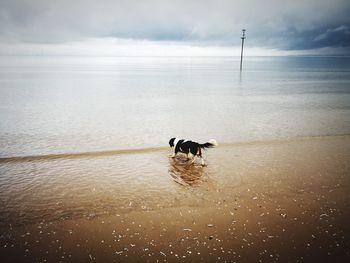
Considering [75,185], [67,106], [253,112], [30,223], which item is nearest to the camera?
[30,223]

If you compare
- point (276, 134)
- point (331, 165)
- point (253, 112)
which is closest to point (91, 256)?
point (331, 165)

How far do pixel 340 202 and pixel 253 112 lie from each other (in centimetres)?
1427

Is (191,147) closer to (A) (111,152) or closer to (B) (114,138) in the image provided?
(A) (111,152)

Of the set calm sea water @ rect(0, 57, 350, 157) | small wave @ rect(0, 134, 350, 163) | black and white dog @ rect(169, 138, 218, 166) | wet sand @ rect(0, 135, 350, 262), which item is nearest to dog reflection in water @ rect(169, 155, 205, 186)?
wet sand @ rect(0, 135, 350, 262)

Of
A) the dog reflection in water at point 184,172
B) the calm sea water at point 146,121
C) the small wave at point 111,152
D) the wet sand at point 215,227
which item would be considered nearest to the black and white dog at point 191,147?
the dog reflection in water at point 184,172

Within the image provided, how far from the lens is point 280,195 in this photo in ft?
25.5

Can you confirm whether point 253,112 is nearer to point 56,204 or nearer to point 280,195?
point 280,195

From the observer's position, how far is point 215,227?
624 cm

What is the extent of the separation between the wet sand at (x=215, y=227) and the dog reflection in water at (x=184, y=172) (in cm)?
3

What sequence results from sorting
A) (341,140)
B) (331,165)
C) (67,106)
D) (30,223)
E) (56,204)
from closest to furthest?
(30,223), (56,204), (331,165), (341,140), (67,106)

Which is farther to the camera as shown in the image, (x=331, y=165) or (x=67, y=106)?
(x=67, y=106)

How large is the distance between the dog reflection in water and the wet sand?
1.4 inches

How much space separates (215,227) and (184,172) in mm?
3474

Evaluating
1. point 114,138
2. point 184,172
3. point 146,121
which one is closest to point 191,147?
point 184,172
